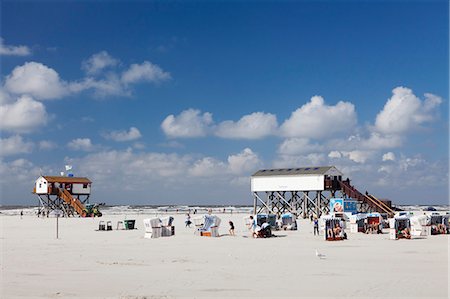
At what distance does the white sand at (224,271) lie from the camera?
1147 centimetres

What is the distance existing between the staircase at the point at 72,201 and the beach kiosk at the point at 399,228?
1678 inches

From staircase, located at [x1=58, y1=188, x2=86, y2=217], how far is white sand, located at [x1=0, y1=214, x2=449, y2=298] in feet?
126

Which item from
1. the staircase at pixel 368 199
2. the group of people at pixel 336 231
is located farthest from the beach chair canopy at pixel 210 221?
the staircase at pixel 368 199

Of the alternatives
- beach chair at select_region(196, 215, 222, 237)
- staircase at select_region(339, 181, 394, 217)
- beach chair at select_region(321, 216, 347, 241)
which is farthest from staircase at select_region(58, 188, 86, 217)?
beach chair at select_region(321, 216, 347, 241)

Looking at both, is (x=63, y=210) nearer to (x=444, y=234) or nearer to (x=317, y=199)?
(x=317, y=199)

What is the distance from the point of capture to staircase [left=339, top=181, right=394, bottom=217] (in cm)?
4527

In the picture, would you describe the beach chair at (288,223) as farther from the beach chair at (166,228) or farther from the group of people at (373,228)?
the beach chair at (166,228)

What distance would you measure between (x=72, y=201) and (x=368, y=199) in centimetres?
3587

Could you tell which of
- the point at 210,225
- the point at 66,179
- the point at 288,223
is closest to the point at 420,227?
the point at 288,223

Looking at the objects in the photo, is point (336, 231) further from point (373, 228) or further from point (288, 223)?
point (288, 223)

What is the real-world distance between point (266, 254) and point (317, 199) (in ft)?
108

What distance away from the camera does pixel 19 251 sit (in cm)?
2019

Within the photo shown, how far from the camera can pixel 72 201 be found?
201 feet

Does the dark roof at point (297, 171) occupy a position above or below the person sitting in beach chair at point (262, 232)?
above
